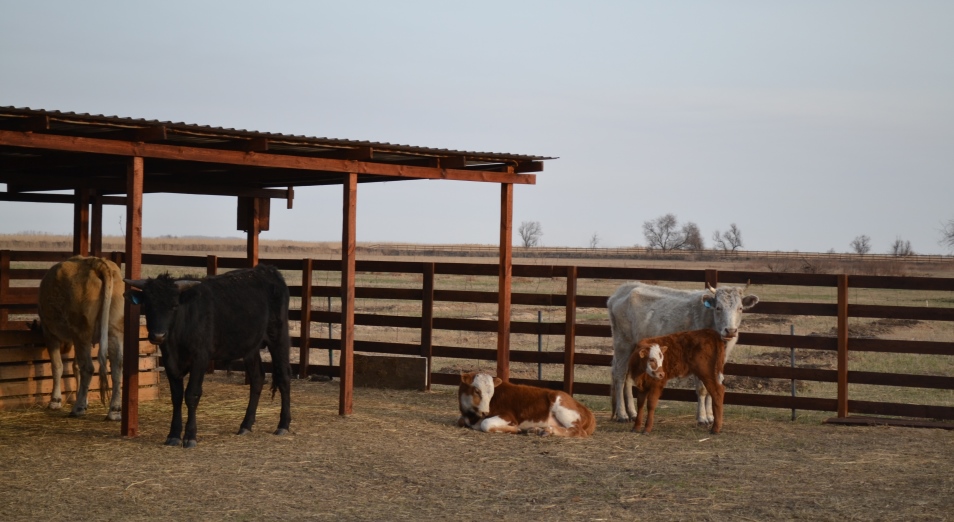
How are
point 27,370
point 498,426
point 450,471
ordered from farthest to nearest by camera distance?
point 27,370
point 498,426
point 450,471

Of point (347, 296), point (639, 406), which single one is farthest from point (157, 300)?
point (639, 406)

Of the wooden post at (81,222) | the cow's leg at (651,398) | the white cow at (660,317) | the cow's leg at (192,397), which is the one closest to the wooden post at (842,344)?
the white cow at (660,317)

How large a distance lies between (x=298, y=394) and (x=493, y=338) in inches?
349

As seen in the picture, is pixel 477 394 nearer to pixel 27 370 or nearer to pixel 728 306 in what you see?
pixel 728 306

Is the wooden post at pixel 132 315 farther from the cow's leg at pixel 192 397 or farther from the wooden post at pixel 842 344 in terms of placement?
the wooden post at pixel 842 344

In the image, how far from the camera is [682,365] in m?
10.4

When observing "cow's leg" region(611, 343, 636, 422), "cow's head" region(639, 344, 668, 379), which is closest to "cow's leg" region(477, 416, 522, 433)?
"cow's head" region(639, 344, 668, 379)

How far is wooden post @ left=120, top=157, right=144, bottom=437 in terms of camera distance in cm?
Result: 927

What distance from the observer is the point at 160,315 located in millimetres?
8977

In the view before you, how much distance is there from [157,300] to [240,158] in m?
1.82

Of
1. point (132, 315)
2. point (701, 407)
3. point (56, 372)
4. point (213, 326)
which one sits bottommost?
point (701, 407)

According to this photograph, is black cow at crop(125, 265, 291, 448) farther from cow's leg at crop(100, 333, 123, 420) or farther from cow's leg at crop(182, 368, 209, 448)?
cow's leg at crop(100, 333, 123, 420)

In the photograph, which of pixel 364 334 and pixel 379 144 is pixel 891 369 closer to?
pixel 379 144

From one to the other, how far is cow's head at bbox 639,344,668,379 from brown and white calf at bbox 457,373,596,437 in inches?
30.8
